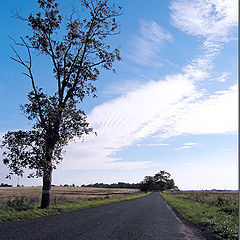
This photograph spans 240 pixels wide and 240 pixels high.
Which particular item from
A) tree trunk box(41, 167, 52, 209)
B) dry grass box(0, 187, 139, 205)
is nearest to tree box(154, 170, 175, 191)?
dry grass box(0, 187, 139, 205)

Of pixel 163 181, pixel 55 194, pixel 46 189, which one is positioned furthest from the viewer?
pixel 163 181

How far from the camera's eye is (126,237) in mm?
7730

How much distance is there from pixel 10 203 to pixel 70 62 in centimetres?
1079

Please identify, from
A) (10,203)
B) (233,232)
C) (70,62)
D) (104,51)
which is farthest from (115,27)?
(233,232)

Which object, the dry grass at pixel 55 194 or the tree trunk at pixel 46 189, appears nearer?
the tree trunk at pixel 46 189

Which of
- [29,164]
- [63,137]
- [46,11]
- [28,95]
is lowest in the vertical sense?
[29,164]

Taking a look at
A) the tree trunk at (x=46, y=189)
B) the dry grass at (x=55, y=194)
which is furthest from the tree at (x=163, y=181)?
the tree trunk at (x=46, y=189)

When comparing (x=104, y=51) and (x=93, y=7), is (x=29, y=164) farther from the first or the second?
(x=93, y=7)

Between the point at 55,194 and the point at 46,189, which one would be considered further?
the point at 55,194

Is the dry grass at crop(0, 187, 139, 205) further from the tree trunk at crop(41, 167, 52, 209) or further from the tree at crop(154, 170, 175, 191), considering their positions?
the tree at crop(154, 170, 175, 191)

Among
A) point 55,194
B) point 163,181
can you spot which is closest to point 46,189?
point 55,194

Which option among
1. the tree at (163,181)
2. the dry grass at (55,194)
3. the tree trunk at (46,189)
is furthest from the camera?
the tree at (163,181)

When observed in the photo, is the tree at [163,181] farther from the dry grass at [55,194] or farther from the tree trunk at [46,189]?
the tree trunk at [46,189]

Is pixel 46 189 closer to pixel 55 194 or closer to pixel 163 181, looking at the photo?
pixel 55 194
